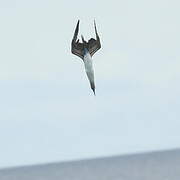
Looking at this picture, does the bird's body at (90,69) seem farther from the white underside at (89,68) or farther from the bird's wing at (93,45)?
the bird's wing at (93,45)

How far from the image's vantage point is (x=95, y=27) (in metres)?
17.2

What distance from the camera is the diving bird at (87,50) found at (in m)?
17.0

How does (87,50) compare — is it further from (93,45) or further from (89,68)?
(89,68)

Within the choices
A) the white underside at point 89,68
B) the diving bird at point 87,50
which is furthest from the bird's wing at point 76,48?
the white underside at point 89,68

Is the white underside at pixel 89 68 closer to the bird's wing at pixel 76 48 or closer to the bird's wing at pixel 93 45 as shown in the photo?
the bird's wing at pixel 93 45

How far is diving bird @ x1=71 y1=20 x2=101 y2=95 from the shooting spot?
17.0m

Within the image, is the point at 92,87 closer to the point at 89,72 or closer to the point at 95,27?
the point at 89,72

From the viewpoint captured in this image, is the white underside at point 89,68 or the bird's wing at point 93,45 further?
the bird's wing at point 93,45

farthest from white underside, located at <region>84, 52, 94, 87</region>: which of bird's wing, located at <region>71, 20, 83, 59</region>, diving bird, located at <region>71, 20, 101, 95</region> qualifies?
bird's wing, located at <region>71, 20, 83, 59</region>

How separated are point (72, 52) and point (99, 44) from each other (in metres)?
0.68

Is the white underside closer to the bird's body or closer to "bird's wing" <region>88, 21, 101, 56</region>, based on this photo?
the bird's body

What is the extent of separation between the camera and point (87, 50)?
17.8 m

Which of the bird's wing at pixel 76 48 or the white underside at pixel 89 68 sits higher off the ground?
the bird's wing at pixel 76 48

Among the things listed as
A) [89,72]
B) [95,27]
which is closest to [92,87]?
[89,72]
